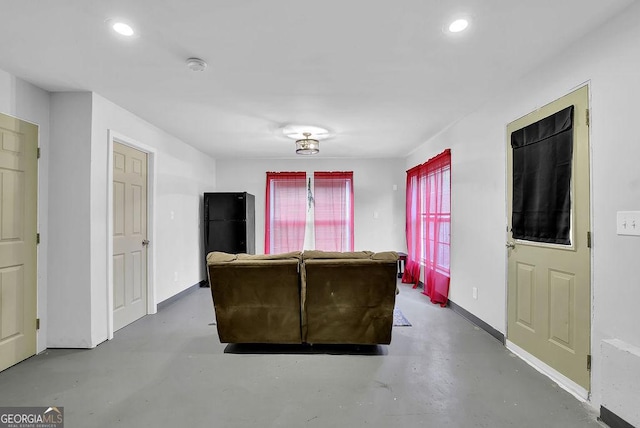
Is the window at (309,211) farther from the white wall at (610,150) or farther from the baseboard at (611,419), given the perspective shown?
the baseboard at (611,419)

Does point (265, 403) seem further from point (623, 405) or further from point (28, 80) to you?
point (28, 80)

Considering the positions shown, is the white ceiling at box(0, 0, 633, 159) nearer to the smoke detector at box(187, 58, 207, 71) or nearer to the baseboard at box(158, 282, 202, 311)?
the smoke detector at box(187, 58, 207, 71)

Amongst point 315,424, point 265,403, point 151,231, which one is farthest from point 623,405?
point 151,231

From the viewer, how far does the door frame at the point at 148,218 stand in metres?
3.11

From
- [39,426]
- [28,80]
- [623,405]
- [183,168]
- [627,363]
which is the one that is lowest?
[39,426]

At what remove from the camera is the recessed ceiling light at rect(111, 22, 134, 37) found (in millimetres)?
1895

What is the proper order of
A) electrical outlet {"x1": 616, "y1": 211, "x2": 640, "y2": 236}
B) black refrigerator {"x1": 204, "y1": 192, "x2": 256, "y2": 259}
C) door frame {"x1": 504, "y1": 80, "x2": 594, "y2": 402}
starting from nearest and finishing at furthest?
electrical outlet {"x1": 616, "y1": 211, "x2": 640, "y2": 236}
door frame {"x1": 504, "y1": 80, "x2": 594, "y2": 402}
black refrigerator {"x1": 204, "y1": 192, "x2": 256, "y2": 259}

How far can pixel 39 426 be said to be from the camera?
1887 millimetres

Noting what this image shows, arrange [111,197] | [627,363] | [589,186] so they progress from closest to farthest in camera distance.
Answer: [627,363], [589,186], [111,197]

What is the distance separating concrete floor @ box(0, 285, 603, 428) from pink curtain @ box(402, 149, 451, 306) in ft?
4.44

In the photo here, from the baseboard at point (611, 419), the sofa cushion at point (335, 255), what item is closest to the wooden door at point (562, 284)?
the baseboard at point (611, 419)

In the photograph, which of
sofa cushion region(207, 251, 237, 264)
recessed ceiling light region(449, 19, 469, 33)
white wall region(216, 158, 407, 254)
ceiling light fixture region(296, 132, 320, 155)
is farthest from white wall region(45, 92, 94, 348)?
white wall region(216, 158, 407, 254)

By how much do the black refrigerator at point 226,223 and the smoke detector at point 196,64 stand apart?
3157 millimetres

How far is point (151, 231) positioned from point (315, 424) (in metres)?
3.12
